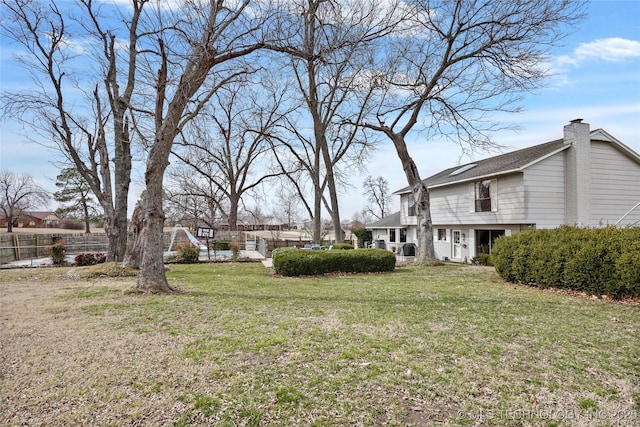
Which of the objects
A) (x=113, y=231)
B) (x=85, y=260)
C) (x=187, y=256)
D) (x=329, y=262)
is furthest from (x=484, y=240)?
(x=85, y=260)

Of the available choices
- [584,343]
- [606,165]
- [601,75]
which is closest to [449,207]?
[606,165]

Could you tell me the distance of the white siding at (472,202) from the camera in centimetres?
1449

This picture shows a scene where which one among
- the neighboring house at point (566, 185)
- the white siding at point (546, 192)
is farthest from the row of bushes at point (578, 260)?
the neighboring house at point (566, 185)

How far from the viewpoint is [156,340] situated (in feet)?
14.2

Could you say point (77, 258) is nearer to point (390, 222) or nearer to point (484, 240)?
point (484, 240)

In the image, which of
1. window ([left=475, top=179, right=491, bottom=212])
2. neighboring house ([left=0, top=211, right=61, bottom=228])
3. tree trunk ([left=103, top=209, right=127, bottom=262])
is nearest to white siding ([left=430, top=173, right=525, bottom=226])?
window ([left=475, top=179, right=491, bottom=212])

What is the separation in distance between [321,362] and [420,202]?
37.3ft

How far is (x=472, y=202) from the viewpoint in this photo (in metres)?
17.2

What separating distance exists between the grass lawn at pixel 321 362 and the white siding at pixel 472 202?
8782 millimetres

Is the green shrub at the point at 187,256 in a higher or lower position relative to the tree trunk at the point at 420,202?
lower

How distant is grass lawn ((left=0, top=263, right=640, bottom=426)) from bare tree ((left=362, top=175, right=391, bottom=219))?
3904cm

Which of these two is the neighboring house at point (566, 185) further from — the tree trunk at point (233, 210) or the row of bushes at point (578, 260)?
the tree trunk at point (233, 210)

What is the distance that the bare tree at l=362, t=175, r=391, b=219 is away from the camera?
149 feet

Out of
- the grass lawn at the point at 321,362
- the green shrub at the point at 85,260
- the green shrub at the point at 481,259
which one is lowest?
the green shrub at the point at 481,259
